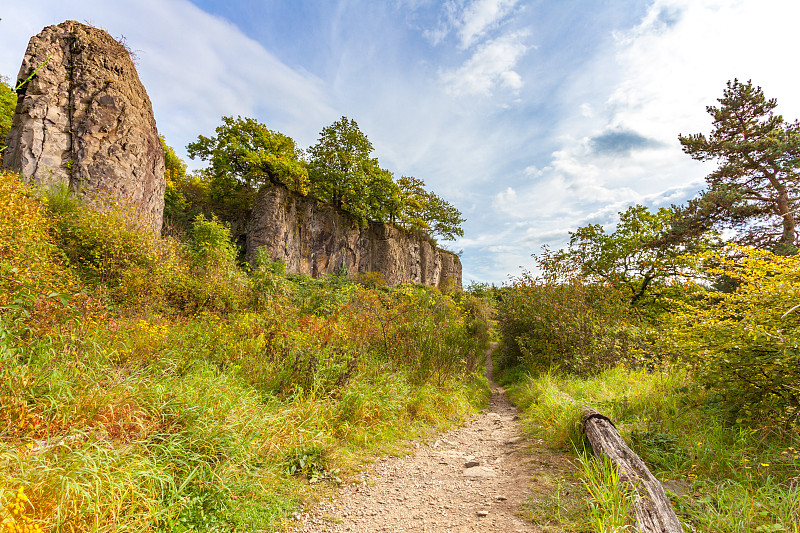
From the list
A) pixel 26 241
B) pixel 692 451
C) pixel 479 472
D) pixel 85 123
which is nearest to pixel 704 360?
pixel 692 451

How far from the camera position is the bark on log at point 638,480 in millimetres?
2301

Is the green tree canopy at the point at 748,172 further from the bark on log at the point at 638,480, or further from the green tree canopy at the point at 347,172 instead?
the green tree canopy at the point at 347,172

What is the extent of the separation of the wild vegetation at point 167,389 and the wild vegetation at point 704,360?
249 cm

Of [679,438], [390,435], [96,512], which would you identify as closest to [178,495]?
[96,512]

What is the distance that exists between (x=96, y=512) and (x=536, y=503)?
12.0 ft

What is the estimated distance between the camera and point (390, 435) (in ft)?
15.5

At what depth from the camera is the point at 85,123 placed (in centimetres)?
973

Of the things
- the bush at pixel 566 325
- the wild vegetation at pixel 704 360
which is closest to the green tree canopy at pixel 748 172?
the wild vegetation at pixel 704 360

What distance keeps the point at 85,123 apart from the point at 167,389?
11630mm

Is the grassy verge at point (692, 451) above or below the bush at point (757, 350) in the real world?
below

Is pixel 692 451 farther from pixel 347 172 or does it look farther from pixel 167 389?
pixel 347 172

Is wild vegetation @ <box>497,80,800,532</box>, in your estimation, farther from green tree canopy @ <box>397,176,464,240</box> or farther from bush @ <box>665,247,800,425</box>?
green tree canopy @ <box>397,176,464,240</box>

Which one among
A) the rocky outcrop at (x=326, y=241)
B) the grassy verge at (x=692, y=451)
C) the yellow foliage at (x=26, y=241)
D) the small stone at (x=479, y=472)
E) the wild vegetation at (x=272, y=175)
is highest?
the wild vegetation at (x=272, y=175)

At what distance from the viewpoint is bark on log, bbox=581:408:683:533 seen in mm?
2301
